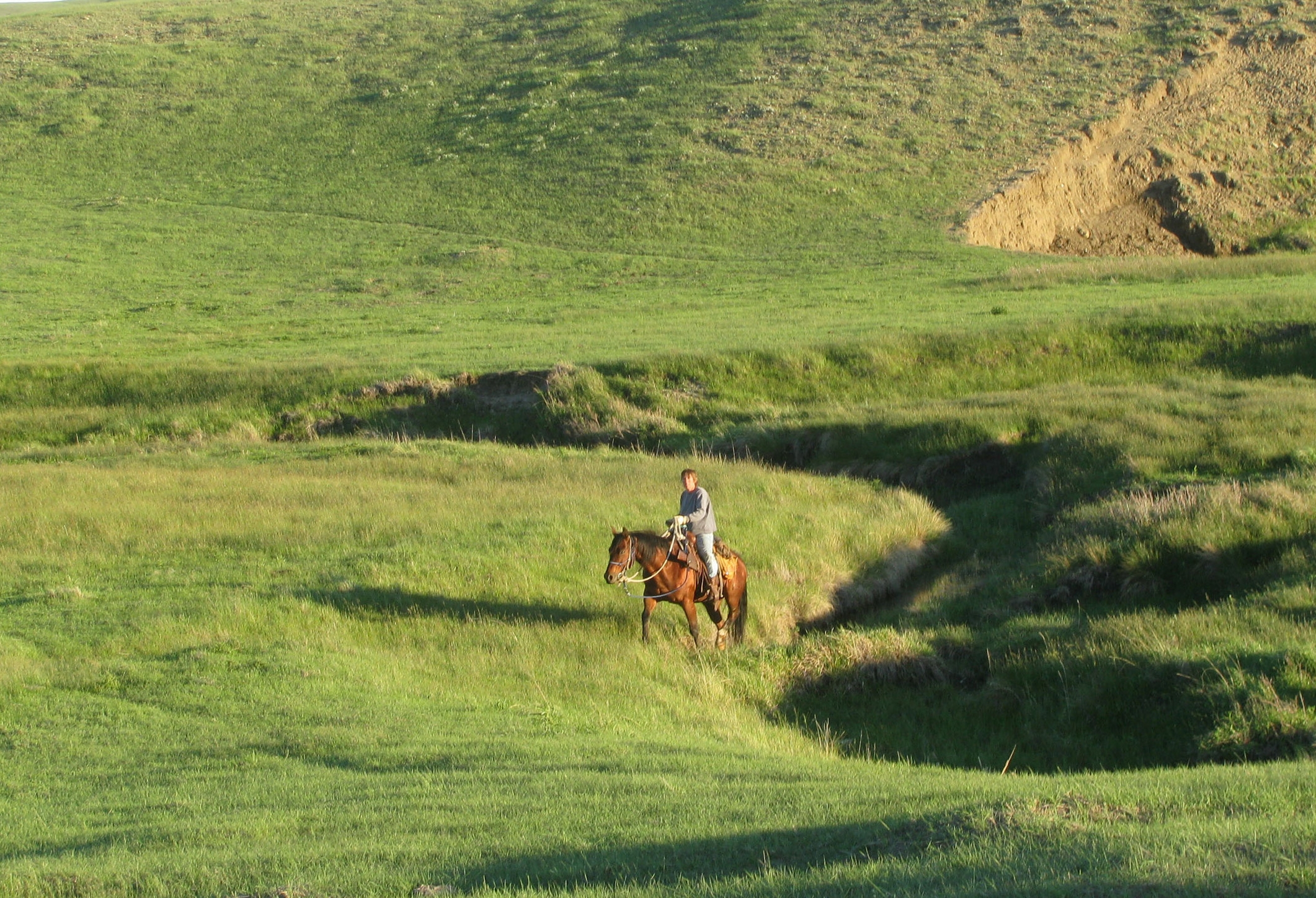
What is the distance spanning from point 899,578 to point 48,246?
149ft

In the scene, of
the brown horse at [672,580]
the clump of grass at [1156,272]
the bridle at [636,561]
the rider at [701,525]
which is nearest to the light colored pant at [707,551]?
the rider at [701,525]

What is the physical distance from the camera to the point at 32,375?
34125 mm

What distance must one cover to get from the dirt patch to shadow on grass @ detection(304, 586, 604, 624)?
118 ft

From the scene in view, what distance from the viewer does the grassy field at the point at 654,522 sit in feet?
26.3

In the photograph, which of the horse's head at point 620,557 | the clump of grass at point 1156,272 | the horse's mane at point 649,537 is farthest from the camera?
the clump of grass at point 1156,272

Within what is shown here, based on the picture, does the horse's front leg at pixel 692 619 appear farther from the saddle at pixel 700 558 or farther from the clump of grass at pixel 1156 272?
the clump of grass at pixel 1156 272

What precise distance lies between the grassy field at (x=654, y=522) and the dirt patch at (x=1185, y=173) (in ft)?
6.87

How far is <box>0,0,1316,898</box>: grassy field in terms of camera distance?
802 cm

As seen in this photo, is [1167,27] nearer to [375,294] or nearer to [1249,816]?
[375,294]

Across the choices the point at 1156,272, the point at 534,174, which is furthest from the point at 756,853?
the point at 534,174

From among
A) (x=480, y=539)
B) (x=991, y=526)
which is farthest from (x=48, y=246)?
(x=991, y=526)

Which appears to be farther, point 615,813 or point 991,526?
point 991,526

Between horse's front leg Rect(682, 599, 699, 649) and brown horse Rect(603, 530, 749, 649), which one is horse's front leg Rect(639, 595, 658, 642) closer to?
brown horse Rect(603, 530, 749, 649)

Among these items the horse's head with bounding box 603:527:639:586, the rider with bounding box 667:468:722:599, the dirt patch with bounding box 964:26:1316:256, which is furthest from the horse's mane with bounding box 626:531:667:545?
the dirt patch with bounding box 964:26:1316:256
